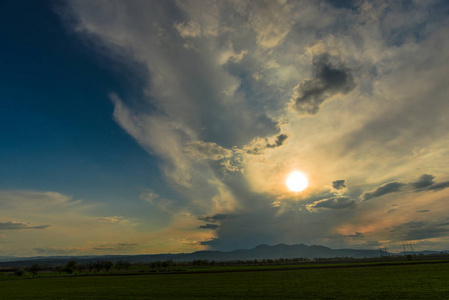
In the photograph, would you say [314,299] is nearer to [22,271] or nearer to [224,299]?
[224,299]

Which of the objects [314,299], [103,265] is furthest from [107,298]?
[103,265]

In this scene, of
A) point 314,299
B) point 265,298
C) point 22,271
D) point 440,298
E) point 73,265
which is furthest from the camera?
point 73,265

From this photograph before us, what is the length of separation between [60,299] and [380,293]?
5559 cm

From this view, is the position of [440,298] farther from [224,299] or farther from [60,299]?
[60,299]

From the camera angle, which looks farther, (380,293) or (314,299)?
(380,293)

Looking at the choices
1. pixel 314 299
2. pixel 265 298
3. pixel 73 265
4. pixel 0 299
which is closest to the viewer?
pixel 314 299

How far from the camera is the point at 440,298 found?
30.6 metres

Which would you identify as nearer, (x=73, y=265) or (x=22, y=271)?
(x=22, y=271)

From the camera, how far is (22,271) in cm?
16862

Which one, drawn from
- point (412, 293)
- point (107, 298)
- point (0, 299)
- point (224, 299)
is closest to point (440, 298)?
point (412, 293)

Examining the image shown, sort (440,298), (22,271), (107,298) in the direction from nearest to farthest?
(440,298) → (107,298) → (22,271)

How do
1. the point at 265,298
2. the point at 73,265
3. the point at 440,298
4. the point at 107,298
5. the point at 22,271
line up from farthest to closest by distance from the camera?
1. the point at 73,265
2. the point at 22,271
3. the point at 107,298
4. the point at 265,298
5. the point at 440,298

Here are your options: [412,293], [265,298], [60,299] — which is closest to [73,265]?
[60,299]

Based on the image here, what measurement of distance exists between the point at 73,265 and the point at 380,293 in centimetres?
21738
